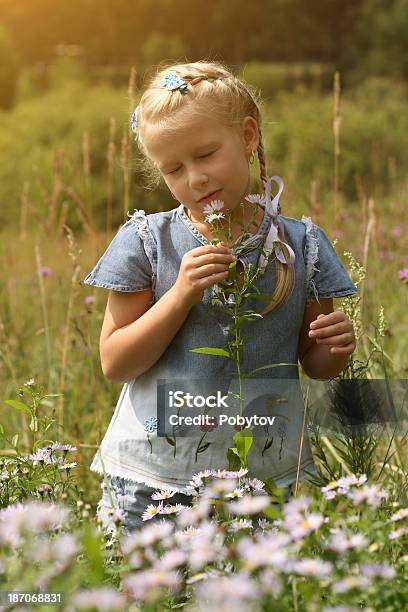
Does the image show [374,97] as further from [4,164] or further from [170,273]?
[170,273]

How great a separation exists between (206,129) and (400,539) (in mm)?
850

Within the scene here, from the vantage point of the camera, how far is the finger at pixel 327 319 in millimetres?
1576

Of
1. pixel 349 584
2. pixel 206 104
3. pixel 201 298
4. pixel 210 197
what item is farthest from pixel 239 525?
pixel 206 104

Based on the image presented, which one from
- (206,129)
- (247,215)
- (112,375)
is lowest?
(112,375)

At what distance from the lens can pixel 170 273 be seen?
1.69m

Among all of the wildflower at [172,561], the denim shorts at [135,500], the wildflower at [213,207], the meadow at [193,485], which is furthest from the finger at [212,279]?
the wildflower at [172,561]

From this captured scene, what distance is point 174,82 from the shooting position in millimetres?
1650

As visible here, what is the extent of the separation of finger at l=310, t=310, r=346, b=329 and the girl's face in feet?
0.88

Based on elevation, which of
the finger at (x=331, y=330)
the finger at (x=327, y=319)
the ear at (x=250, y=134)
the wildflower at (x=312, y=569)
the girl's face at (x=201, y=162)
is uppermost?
the ear at (x=250, y=134)

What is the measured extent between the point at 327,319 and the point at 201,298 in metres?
0.23

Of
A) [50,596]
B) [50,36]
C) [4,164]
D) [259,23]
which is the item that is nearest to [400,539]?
[50,596]

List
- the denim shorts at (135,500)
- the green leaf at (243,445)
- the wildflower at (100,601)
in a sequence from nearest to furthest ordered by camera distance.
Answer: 1. the wildflower at (100,601)
2. the green leaf at (243,445)
3. the denim shorts at (135,500)

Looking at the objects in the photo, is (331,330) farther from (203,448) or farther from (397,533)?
(397,533)

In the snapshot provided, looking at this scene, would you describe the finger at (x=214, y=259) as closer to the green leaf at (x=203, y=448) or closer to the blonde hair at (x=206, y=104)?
the blonde hair at (x=206, y=104)
